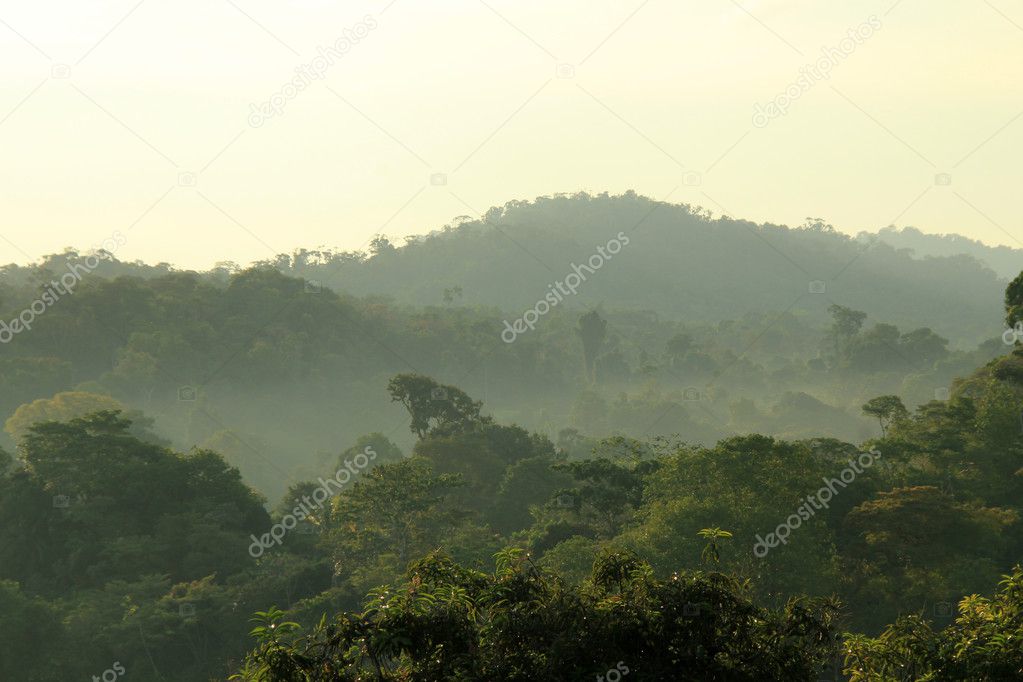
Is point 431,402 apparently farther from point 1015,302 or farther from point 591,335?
point 591,335

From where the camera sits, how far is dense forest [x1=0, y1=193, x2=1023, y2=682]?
1075cm

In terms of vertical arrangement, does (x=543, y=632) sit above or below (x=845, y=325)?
below

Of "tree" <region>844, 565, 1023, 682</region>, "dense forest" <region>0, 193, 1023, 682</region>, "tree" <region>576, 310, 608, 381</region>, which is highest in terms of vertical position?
"tree" <region>576, 310, 608, 381</region>

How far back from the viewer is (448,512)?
138 feet

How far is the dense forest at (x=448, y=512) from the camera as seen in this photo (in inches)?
423

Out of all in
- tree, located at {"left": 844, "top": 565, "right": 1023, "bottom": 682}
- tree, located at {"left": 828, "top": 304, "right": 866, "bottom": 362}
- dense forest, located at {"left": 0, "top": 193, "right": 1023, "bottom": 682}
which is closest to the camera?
dense forest, located at {"left": 0, "top": 193, "right": 1023, "bottom": 682}

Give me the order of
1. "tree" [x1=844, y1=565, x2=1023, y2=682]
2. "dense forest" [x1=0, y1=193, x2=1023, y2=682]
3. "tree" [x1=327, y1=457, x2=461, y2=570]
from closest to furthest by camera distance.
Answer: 1. "dense forest" [x1=0, y1=193, x2=1023, y2=682]
2. "tree" [x1=844, y1=565, x2=1023, y2=682]
3. "tree" [x1=327, y1=457, x2=461, y2=570]

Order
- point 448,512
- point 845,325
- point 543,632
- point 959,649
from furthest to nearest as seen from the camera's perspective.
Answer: point 845,325 < point 448,512 < point 959,649 < point 543,632

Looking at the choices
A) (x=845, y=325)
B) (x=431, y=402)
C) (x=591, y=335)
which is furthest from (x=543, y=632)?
(x=845, y=325)

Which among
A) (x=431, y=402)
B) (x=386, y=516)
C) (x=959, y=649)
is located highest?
(x=431, y=402)

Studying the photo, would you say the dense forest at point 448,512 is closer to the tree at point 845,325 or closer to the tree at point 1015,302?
the tree at point 1015,302

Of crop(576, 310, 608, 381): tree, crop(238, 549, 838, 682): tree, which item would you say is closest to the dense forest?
crop(238, 549, 838, 682): tree

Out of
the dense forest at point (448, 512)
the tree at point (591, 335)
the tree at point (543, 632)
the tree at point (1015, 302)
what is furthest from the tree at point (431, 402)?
the tree at point (591, 335)

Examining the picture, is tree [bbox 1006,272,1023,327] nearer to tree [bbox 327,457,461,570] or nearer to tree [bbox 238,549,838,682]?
tree [bbox 327,457,461,570]
